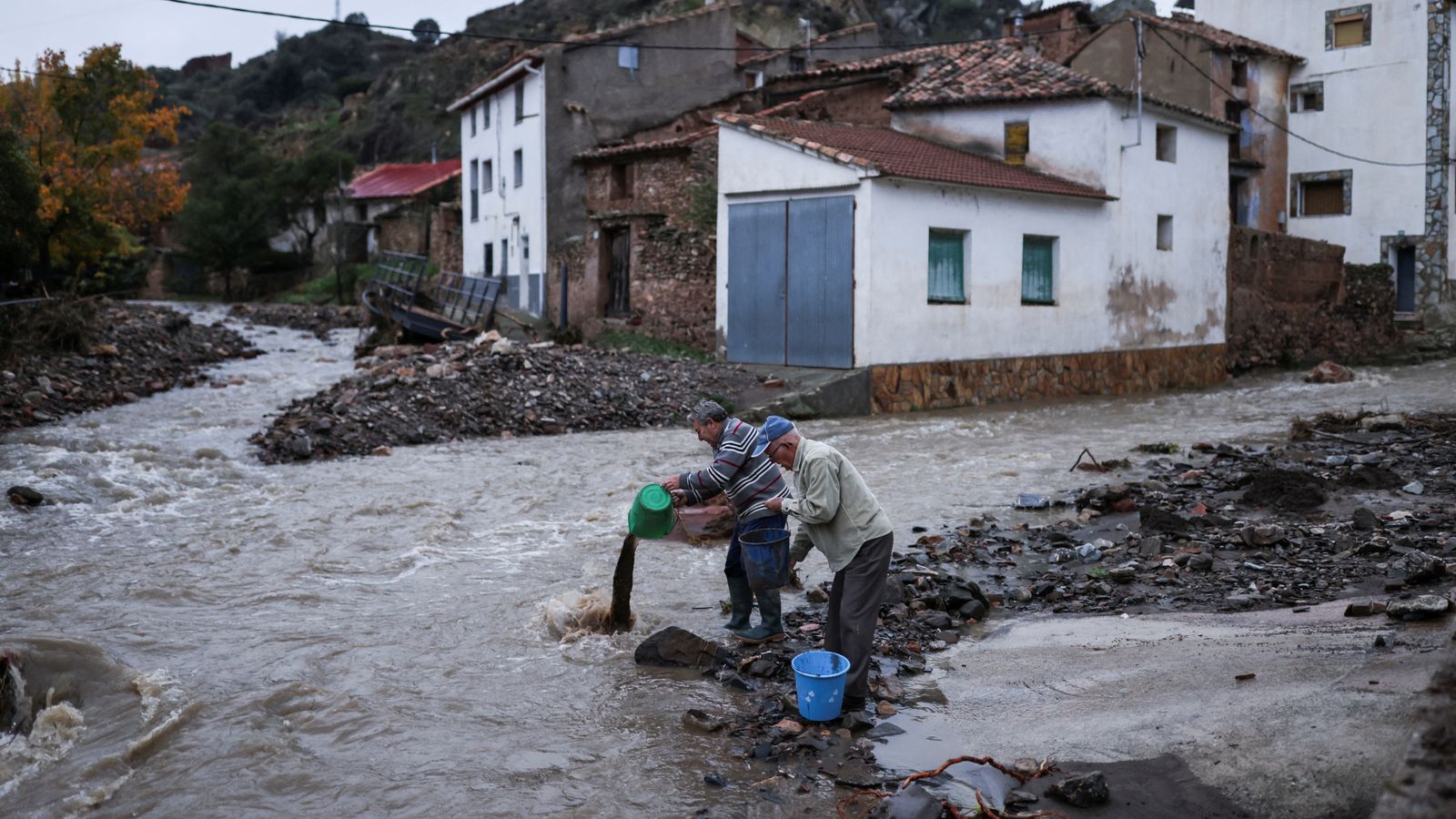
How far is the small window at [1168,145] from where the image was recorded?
79.4 feet

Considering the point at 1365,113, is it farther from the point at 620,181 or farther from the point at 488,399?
the point at 488,399

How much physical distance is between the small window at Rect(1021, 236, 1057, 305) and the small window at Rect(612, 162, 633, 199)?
32.3 ft

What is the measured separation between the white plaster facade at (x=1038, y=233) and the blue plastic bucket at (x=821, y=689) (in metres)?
13.5

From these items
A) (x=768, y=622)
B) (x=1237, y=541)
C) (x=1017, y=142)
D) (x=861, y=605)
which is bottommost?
(x=768, y=622)

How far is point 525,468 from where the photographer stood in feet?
46.4

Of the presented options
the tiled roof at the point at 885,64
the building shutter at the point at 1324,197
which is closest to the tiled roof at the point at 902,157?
the tiled roof at the point at 885,64

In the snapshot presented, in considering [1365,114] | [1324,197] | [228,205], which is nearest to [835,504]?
[1365,114]

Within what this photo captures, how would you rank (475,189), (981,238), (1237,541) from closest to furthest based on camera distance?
1. (1237,541)
2. (981,238)
3. (475,189)

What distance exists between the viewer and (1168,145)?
24344 millimetres

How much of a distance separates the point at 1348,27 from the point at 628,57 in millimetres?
21799

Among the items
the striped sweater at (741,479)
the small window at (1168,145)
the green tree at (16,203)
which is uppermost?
the small window at (1168,145)

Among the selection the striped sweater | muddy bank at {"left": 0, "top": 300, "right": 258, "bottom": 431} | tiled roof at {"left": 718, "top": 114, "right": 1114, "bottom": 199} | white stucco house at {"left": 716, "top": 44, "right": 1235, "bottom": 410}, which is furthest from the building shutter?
the striped sweater

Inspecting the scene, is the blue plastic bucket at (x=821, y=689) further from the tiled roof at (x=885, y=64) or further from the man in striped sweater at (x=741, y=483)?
the tiled roof at (x=885, y=64)

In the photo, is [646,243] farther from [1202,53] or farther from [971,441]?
[1202,53]
